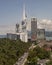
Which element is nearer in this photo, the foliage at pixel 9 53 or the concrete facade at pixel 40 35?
the foliage at pixel 9 53

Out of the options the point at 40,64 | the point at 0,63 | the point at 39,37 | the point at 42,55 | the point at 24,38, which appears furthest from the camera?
the point at 39,37

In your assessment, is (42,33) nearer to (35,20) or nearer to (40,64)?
(35,20)

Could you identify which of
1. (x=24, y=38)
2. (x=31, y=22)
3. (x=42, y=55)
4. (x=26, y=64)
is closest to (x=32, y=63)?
(x=26, y=64)

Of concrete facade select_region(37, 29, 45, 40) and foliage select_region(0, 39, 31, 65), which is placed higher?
foliage select_region(0, 39, 31, 65)

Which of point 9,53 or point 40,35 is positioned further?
point 40,35

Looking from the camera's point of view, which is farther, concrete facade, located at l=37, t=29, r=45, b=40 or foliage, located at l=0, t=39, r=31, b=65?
concrete facade, located at l=37, t=29, r=45, b=40

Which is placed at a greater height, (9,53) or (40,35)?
(9,53)

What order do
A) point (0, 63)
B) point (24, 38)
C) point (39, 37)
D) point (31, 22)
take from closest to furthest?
point (0, 63)
point (24, 38)
point (39, 37)
point (31, 22)

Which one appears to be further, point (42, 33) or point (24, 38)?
point (42, 33)

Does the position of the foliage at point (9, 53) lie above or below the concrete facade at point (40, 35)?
above
